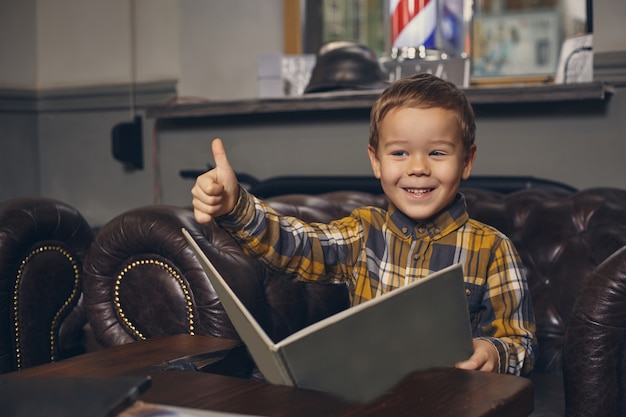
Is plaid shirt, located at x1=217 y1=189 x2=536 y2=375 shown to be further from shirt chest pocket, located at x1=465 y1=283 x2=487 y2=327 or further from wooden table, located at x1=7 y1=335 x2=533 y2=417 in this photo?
wooden table, located at x1=7 y1=335 x2=533 y2=417

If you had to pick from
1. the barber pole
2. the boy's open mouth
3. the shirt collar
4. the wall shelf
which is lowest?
the shirt collar

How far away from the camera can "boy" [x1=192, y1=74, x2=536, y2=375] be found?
4.74 ft

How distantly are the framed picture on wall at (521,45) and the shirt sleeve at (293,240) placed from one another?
3976mm

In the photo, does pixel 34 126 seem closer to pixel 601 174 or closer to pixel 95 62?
pixel 95 62

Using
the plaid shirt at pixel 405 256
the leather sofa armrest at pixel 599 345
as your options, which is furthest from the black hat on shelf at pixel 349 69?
the leather sofa armrest at pixel 599 345

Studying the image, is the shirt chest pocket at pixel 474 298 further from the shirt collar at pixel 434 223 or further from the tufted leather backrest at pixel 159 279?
the tufted leather backrest at pixel 159 279

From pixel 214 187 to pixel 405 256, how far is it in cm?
43

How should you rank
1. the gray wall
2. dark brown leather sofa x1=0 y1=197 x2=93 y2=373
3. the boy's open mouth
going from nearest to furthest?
1. the boy's open mouth
2. dark brown leather sofa x1=0 y1=197 x2=93 y2=373
3. the gray wall

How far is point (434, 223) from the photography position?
1.53 metres

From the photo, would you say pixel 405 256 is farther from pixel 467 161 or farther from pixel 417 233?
pixel 467 161

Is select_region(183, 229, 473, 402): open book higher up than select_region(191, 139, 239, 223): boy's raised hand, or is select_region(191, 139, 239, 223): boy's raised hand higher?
select_region(191, 139, 239, 223): boy's raised hand

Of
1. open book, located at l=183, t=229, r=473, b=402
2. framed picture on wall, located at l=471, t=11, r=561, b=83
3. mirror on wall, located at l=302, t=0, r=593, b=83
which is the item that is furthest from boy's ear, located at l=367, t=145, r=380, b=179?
framed picture on wall, located at l=471, t=11, r=561, b=83

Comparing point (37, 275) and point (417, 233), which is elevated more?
point (417, 233)

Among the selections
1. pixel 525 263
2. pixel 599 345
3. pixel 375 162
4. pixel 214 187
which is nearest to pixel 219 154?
pixel 214 187
